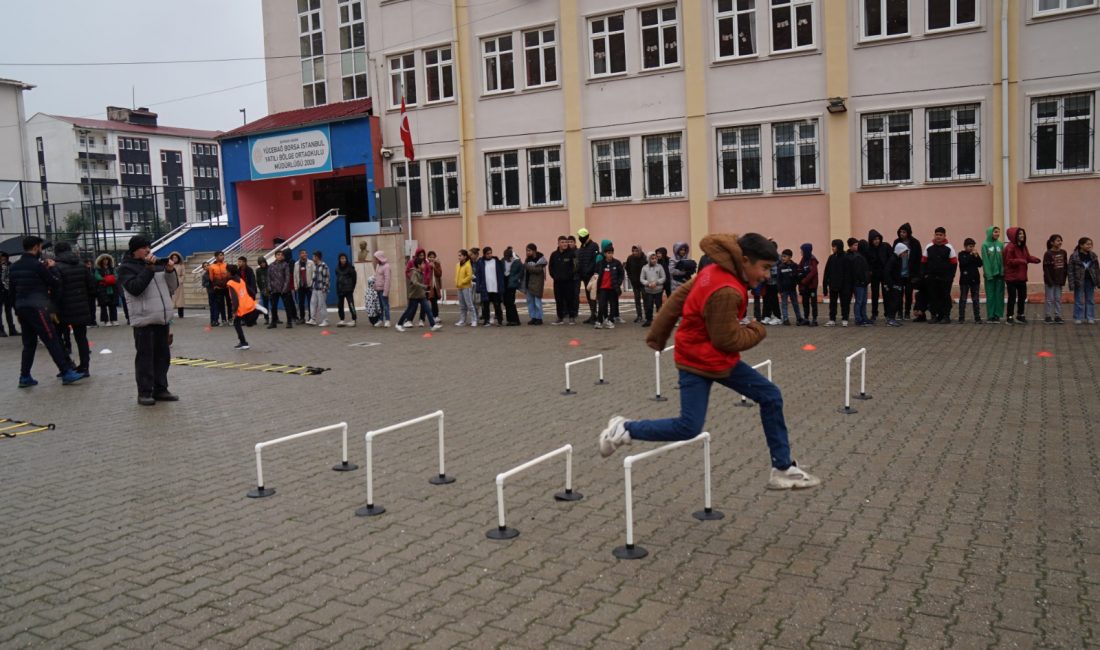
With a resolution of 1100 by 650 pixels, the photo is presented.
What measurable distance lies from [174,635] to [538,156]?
26.6 meters

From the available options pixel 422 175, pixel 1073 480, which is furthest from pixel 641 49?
pixel 1073 480

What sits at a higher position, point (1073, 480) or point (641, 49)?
point (641, 49)

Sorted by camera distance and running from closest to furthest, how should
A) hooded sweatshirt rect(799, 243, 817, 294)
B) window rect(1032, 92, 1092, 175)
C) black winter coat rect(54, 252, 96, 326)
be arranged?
1. black winter coat rect(54, 252, 96, 326)
2. hooded sweatshirt rect(799, 243, 817, 294)
3. window rect(1032, 92, 1092, 175)

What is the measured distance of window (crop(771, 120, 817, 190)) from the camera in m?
25.6

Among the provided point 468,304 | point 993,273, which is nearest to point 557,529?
point 993,273

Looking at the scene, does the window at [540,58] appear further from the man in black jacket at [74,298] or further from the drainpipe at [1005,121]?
the man in black jacket at [74,298]

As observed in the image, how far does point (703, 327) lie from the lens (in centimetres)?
627

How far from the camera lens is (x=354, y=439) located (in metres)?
9.52

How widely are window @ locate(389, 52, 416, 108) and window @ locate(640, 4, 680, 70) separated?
9059 mm

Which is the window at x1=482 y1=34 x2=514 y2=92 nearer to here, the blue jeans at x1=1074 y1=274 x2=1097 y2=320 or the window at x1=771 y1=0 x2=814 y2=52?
the window at x1=771 y1=0 x2=814 y2=52

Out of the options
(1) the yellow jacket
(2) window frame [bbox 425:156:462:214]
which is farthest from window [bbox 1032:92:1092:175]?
(2) window frame [bbox 425:156:462:214]

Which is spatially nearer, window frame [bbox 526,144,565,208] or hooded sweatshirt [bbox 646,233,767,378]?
hooded sweatshirt [bbox 646,233,767,378]

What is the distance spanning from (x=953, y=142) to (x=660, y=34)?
29.7ft

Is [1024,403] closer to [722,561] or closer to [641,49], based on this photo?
[722,561]
